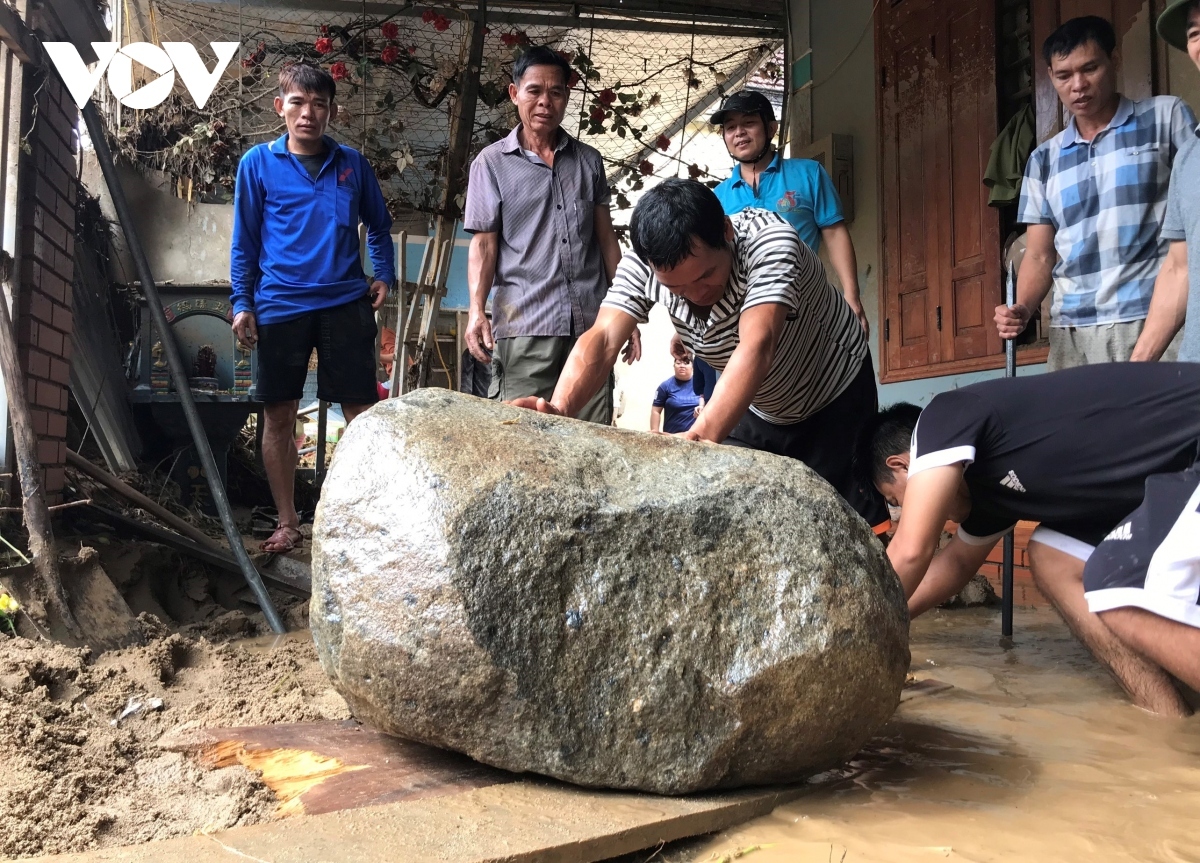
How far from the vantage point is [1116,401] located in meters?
2.12

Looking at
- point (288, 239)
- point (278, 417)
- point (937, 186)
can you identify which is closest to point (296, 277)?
point (288, 239)

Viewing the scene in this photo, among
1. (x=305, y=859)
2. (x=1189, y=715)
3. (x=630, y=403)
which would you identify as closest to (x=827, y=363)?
(x=1189, y=715)

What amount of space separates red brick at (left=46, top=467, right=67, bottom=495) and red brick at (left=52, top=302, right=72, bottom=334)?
1.78 ft

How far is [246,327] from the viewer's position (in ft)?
11.7

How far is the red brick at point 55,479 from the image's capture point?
3.19m

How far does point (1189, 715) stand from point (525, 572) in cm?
171

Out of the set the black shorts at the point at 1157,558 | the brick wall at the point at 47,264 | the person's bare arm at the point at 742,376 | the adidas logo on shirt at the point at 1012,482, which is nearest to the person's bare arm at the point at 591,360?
the person's bare arm at the point at 742,376

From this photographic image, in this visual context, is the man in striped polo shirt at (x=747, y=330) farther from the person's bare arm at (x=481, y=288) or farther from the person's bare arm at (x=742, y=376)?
the person's bare arm at (x=481, y=288)

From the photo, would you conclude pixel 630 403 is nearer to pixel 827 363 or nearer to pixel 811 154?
pixel 811 154

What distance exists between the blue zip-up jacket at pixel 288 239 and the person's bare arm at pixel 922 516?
2.34 m

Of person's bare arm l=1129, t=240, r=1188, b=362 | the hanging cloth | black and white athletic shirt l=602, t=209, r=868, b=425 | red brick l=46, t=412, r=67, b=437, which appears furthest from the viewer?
the hanging cloth

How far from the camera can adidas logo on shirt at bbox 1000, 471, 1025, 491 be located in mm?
2213

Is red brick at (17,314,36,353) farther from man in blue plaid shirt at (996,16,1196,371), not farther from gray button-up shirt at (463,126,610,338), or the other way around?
man in blue plaid shirt at (996,16,1196,371)

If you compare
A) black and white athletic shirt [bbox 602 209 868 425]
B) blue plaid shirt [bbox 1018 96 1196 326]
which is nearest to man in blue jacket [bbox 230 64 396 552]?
black and white athletic shirt [bbox 602 209 868 425]
